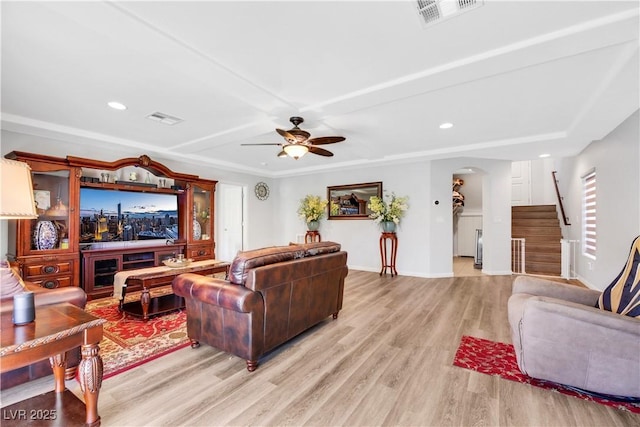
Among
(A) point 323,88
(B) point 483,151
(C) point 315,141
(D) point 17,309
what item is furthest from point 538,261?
(D) point 17,309

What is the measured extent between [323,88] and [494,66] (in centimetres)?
147

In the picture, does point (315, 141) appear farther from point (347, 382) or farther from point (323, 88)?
point (347, 382)

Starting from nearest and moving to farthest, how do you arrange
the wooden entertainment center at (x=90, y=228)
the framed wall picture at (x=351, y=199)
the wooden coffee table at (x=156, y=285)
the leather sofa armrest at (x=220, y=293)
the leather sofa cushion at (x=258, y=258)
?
the leather sofa armrest at (x=220, y=293)
the leather sofa cushion at (x=258, y=258)
the wooden coffee table at (x=156, y=285)
the wooden entertainment center at (x=90, y=228)
the framed wall picture at (x=351, y=199)

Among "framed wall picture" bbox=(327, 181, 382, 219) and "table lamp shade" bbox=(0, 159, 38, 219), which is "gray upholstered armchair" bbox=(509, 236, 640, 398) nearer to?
"table lamp shade" bbox=(0, 159, 38, 219)

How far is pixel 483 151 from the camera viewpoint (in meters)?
4.88

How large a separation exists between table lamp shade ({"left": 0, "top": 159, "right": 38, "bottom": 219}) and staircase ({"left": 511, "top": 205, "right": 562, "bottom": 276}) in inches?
304

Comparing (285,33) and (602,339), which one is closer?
(602,339)

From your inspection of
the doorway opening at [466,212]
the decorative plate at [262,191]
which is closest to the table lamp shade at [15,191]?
the decorative plate at [262,191]

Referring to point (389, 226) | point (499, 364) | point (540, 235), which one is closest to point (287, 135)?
point (499, 364)

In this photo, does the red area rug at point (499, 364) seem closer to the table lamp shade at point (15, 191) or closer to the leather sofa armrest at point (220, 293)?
the leather sofa armrest at point (220, 293)

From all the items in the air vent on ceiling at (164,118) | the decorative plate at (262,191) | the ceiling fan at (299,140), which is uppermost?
the air vent on ceiling at (164,118)

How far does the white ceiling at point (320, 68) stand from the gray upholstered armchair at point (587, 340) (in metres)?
1.65

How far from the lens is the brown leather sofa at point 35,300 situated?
182 centimetres

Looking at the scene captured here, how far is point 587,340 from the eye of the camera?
182cm
